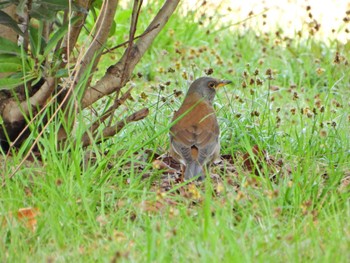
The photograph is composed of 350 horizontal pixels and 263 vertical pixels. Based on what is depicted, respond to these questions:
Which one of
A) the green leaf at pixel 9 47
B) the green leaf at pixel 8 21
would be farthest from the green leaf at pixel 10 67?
the green leaf at pixel 8 21

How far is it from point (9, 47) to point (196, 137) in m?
1.50

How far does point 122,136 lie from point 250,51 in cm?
354

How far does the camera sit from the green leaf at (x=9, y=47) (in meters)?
4.91

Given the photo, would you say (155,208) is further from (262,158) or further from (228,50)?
(228,50)

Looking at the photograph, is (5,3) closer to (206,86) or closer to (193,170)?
(193,170)

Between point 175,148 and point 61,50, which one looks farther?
point 175,148

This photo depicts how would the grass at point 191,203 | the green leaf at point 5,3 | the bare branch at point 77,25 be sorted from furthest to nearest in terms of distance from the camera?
the bare branch at point 77,25, the green leaf at point 5,3, the grass at point 191,203

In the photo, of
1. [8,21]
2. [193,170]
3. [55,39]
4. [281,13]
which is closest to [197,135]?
[193,170]

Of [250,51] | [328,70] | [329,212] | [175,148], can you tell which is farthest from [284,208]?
[250,51]

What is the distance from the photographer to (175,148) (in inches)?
229

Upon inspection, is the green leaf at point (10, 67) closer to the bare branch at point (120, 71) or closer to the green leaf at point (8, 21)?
the green leaf at point (8, 21)

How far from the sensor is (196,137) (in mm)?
5969

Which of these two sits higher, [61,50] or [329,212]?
[61,50]

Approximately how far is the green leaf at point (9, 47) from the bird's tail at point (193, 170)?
3.91 ft
